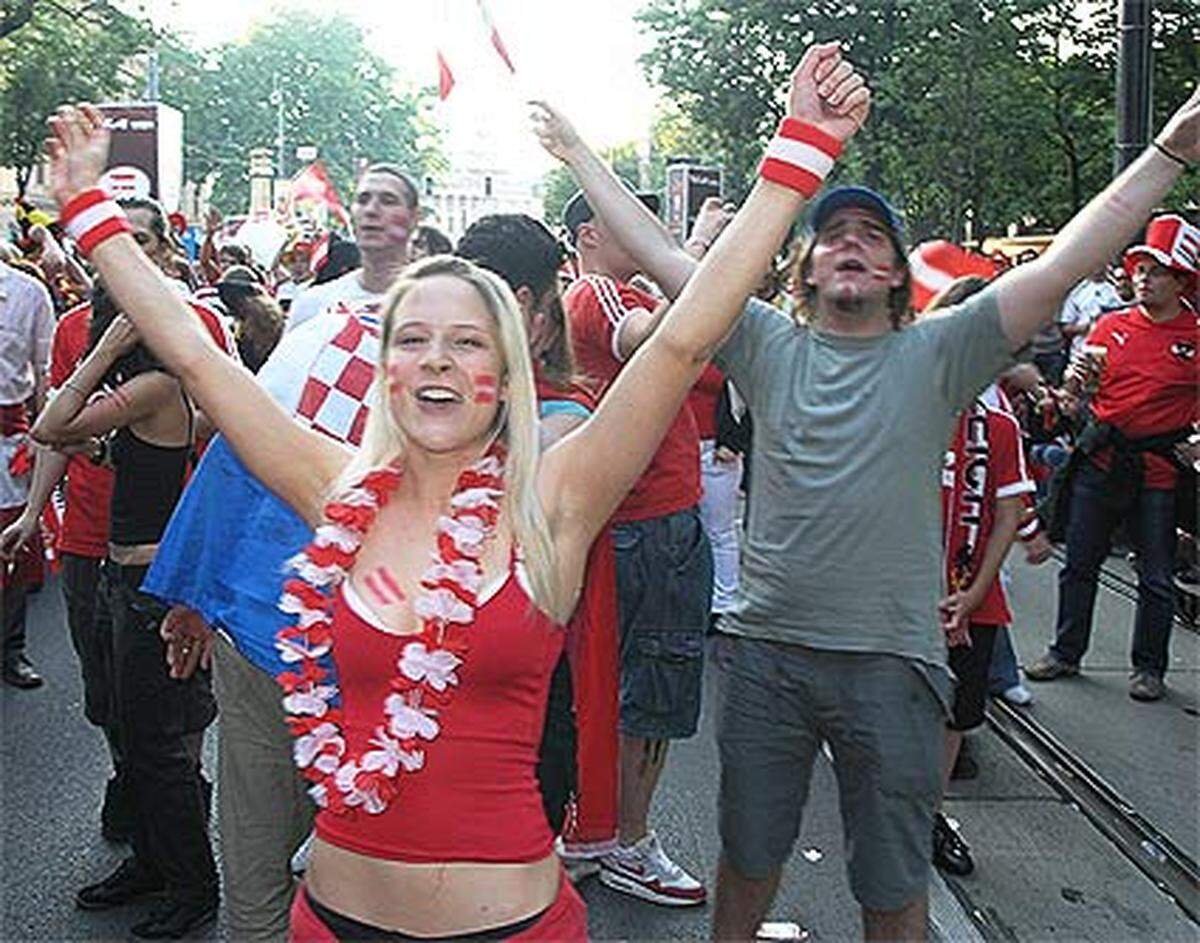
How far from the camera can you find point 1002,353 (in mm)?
3229

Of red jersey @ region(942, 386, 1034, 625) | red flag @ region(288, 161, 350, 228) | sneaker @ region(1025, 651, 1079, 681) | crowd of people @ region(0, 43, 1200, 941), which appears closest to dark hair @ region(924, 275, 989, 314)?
crowd of people @ region(0, 43, 1200, 941)

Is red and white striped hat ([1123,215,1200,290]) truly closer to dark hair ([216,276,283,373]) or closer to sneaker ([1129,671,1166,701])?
sneaker ([1129,671,1166,701])

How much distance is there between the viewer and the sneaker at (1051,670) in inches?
275

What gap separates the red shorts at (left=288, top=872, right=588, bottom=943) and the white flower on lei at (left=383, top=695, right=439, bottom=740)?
313mm

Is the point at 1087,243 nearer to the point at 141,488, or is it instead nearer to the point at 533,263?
the point at 533,263

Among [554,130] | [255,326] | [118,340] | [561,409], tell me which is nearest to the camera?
[554,130]

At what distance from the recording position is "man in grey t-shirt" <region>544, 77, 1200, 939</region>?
3.26 m

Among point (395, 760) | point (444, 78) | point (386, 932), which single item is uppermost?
point (444, 78)

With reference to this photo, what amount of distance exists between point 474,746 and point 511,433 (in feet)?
1.65

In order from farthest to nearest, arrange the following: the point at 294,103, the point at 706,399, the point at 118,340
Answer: the point at 294,103, the point at 706,399, the point at 118,340

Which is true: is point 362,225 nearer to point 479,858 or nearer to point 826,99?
point 826,99

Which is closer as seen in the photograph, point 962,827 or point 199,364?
Answer: point 199,364

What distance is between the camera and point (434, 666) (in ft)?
7.47

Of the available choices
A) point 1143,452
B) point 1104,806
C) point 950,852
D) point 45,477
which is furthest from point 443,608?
point 1143,452
